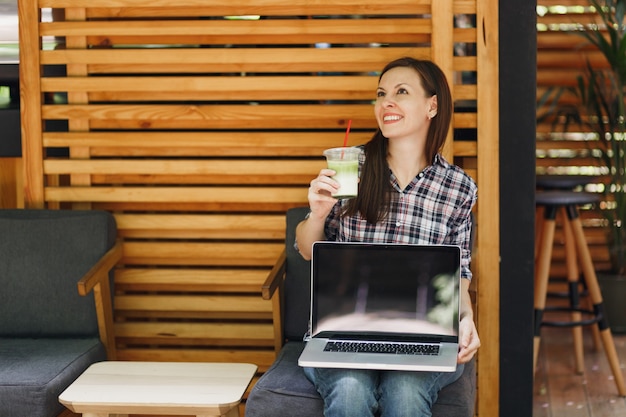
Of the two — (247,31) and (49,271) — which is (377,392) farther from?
(247,31)

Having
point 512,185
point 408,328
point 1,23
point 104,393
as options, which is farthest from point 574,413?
point 1,23

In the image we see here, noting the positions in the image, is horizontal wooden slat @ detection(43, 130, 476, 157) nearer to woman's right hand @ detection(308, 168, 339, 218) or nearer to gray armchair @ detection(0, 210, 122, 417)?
gray armchair @ detection(0, 210, 122, 417)

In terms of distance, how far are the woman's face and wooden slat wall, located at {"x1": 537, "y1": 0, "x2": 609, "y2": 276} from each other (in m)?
2.61

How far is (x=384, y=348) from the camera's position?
2.90m

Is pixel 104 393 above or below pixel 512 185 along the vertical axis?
below

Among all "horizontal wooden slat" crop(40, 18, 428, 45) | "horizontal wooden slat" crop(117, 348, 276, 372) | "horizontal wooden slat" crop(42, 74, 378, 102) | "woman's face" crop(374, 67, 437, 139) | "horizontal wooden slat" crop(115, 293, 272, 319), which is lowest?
"horizontal wooden slat" crop(117, 348, 276, 372)

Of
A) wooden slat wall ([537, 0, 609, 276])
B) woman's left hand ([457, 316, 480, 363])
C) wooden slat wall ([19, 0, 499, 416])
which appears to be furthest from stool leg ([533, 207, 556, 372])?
woman's left hand ([457, 316, 480, 363])

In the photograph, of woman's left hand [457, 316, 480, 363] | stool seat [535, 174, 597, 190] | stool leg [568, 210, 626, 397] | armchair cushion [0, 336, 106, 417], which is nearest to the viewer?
woman's left hand [457, 316, 480, 363]

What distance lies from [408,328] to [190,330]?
1.27 meters

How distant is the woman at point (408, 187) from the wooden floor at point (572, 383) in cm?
144

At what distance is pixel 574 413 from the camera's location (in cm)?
415

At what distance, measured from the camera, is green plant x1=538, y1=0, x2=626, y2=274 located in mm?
5059

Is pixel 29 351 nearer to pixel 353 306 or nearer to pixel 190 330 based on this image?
pixel 190 330

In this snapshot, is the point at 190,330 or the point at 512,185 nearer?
the point at 512,185
